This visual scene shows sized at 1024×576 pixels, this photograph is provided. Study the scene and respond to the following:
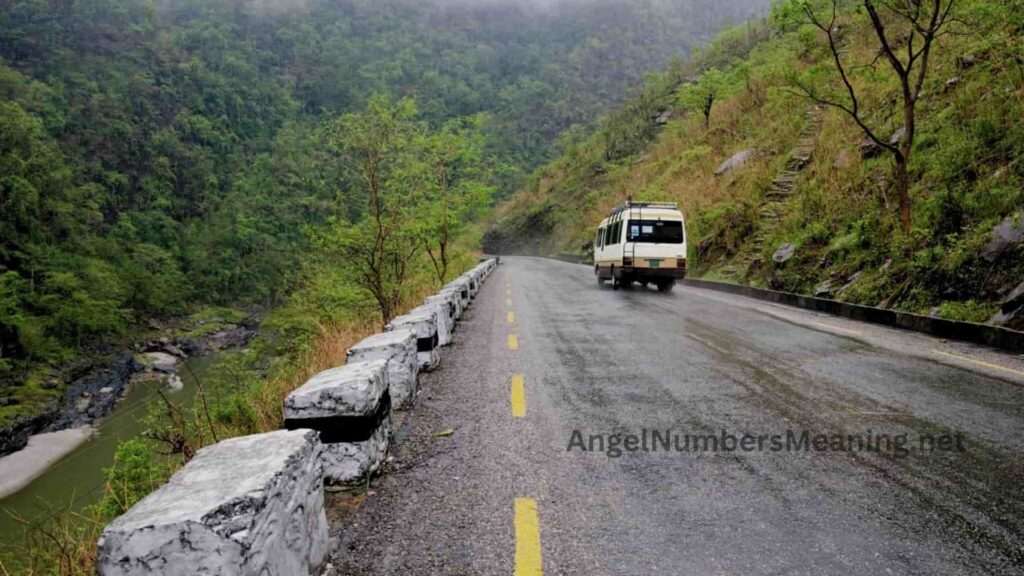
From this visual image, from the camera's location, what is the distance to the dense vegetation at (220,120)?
145 feet

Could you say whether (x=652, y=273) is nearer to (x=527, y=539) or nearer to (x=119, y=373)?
(x=527, y=539)

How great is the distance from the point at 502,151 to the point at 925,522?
100516mm

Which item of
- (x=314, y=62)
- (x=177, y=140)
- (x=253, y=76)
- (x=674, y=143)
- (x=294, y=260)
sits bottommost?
(x=294, y=260)

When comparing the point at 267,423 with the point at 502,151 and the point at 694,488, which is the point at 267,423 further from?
the point at 502,151

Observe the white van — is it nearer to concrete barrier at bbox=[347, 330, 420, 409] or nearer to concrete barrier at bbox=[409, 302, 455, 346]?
concrete barrier at bbox=[409, 302, 455, 346]

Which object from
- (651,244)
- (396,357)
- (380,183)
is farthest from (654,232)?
(396,357)

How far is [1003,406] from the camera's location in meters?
5.64

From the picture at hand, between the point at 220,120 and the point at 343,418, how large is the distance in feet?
382

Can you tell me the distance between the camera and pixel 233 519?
218 centimetres

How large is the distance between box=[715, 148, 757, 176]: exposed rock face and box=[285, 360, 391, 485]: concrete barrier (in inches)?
1054

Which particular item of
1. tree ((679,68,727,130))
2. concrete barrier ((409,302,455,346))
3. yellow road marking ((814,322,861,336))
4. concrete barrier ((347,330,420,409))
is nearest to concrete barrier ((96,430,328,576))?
concrete barrier ((347,330,420,409))

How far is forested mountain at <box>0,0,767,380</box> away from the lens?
4809 centimetres

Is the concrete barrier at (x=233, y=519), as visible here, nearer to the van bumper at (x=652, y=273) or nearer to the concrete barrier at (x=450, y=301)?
the concrete barrier at (x=450, y=301)

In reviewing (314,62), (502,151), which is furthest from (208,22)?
(502,151)
